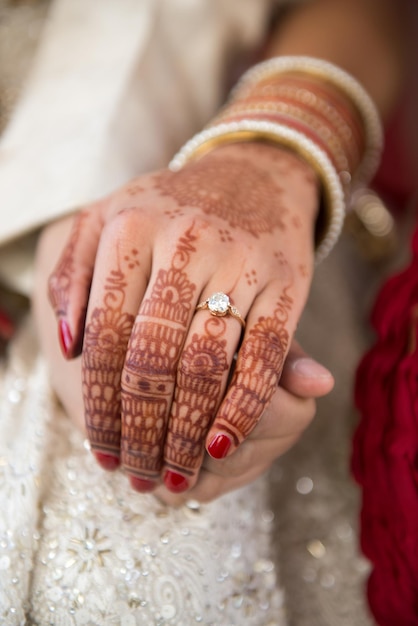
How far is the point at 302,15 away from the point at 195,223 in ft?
2.06

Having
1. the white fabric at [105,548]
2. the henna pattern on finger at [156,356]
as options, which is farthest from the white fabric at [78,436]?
the henna pattern on finger at [156,356]

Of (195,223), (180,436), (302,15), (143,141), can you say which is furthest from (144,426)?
(302,15)

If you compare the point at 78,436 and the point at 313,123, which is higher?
the point at 313,123

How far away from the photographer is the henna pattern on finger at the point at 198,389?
16.4 inches

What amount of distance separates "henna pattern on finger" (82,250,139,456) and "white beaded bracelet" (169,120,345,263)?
227 mm

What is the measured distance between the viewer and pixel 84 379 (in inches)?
17.9

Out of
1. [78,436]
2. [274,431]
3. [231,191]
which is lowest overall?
[78,436]

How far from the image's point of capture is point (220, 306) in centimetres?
43

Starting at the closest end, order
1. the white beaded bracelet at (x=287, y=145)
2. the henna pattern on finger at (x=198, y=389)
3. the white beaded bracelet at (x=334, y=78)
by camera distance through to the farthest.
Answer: the henna pattern on finger at (x=198, y=389), the white beaded bracelet at (x=287, y=145), the white beaded bracelet at (x=334, y=78)

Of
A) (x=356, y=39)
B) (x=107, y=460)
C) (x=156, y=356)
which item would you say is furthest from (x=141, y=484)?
(x=356, y=39)

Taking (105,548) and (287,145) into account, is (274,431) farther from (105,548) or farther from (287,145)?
(287,145)

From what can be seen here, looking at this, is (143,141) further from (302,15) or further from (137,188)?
(302,15)

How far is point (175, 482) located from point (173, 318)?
149 mm

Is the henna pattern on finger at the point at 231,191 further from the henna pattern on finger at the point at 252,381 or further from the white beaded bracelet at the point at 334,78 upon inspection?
the white beaded bracelet at the point at 334,78
